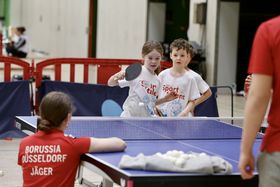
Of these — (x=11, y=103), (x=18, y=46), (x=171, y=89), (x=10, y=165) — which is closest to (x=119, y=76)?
(x=171, y=89)

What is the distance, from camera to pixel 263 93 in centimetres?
330

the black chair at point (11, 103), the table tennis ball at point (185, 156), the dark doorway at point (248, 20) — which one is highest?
the dark doorway at point (248, 20)

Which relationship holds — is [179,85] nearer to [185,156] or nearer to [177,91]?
[177,91]

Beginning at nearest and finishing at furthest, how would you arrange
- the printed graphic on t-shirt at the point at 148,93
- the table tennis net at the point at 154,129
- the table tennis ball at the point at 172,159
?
the table tennis ball at the point at 172,159 → the table tennis net at the point at 154,129 → the printed graphic on t-shirt at the point at 148,93

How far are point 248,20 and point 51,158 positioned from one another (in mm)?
16944

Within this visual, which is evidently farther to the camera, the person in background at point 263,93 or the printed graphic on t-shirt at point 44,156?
the printed graphic on t-shirt at point 44,156

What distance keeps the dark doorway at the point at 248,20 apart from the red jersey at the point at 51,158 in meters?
16.2

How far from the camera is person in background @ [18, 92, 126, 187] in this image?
13.9ft

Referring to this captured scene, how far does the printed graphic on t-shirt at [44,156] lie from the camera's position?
13.9 ft

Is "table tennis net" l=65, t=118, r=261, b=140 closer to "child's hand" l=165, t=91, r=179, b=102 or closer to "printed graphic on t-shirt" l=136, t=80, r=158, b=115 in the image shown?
"child's hand" l=165, t=91, r=179, b=102

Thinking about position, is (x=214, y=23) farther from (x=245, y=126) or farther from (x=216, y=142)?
(x=245, y=126)

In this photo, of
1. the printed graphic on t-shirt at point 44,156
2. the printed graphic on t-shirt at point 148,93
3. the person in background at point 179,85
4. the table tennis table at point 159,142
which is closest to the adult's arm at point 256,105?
the table tennis table at point 159,142

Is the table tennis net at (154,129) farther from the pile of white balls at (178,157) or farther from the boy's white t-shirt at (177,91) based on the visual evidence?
the pile of white balls at (178,157)

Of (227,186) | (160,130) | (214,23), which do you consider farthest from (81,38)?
(227,186)
